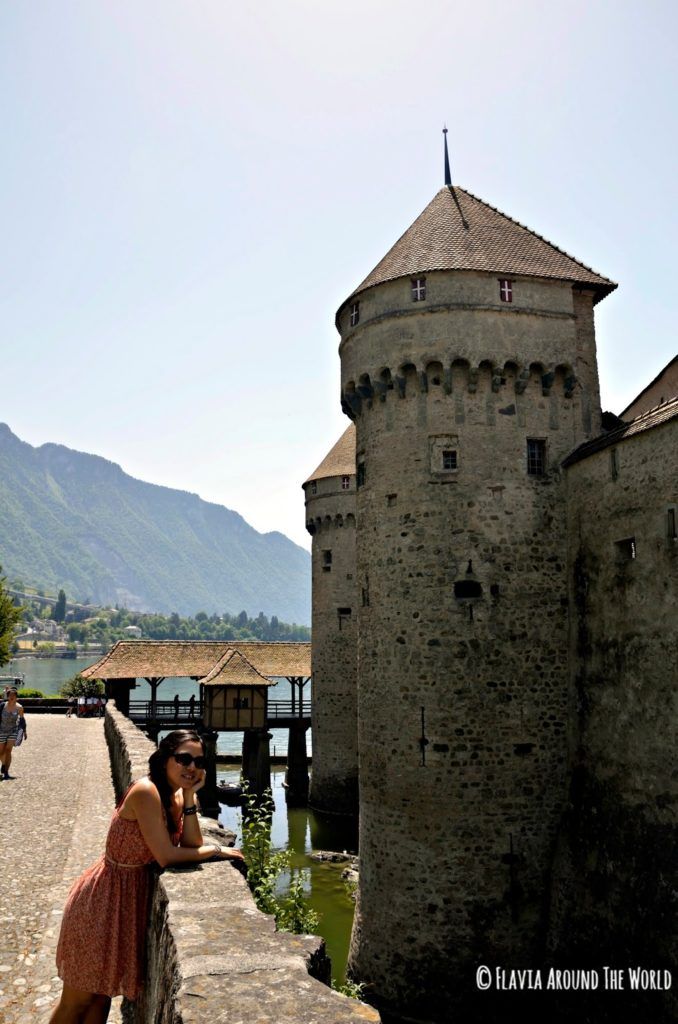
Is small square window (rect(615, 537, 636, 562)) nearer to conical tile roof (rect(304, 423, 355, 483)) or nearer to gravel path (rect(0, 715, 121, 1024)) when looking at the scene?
gravel path (rect(0, 715, 121, 1024))

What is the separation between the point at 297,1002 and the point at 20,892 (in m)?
6.45

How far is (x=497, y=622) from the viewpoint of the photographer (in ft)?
50.4

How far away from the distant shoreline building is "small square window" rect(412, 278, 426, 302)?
1.2 inches

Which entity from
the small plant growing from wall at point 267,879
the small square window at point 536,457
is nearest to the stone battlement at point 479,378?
the small square window at point 536,457

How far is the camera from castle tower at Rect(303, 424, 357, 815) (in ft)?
102

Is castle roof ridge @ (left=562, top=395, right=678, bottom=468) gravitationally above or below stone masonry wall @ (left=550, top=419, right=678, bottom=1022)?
above

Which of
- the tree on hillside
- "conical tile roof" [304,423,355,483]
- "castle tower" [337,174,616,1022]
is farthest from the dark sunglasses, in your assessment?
the tree on hillside

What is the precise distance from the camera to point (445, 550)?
51.1 ft

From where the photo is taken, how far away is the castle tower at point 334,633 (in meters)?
31.2

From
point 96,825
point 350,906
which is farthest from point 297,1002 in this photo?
point 350,906

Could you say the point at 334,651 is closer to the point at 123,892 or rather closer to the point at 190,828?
the point at 190,828

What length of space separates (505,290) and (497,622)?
22.7 feet

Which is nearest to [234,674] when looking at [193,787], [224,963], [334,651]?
[334,651]

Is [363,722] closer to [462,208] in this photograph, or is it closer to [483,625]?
[483,625]
